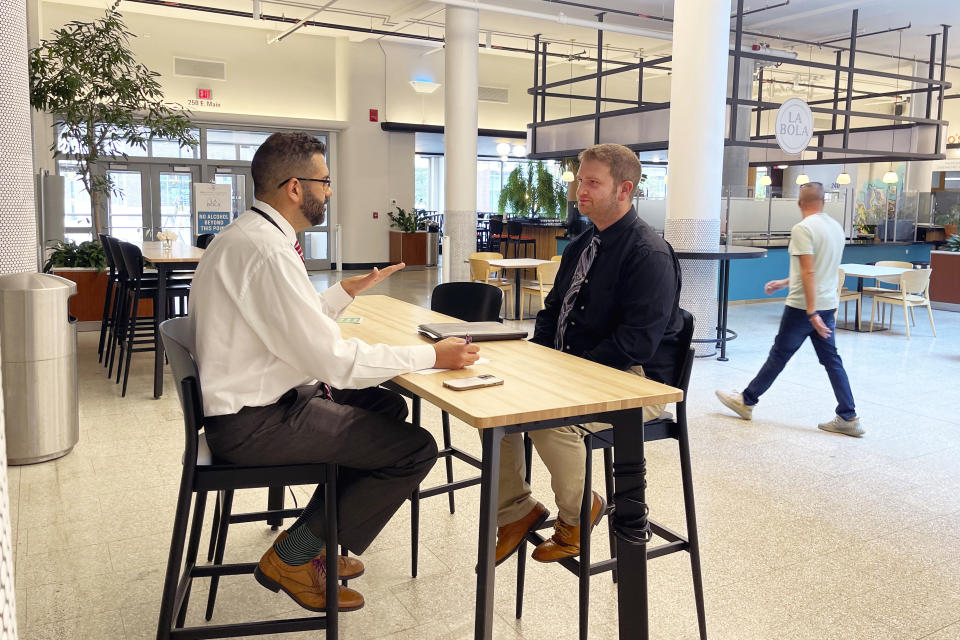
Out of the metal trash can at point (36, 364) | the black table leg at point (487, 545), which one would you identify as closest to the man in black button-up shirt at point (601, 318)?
the black table leg at point (487, 545)

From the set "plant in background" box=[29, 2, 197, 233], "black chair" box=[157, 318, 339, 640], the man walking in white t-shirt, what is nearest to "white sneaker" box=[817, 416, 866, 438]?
the man walking in white t-shirt

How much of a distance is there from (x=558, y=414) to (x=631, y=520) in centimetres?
44

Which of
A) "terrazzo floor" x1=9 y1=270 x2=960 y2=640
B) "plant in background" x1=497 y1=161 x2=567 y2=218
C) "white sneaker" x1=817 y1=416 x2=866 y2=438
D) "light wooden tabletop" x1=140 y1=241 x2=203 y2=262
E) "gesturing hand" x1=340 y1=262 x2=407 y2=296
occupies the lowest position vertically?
"terrazzo floor" x1=9 y1=270 x2=960 y2=640

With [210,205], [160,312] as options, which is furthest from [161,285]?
[210,205]

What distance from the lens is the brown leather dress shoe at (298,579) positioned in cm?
224

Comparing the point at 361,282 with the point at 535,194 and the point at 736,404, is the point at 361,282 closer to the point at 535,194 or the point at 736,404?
the point at 736,404

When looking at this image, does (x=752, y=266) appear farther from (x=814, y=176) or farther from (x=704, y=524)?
(x=814, y=176)

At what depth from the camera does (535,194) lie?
16.4 metres

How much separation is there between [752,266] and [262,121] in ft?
29.9

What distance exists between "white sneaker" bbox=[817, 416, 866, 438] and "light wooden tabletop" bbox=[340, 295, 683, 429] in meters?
2.80

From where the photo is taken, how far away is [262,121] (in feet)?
47.4

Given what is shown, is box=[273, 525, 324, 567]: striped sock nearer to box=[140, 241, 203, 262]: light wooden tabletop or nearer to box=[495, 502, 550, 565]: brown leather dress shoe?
box=[495, 502, 550, 565]: brown leather dress shoe

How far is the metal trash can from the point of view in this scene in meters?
3.78

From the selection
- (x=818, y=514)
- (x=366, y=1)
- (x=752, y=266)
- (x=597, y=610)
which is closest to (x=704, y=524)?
(x=818, y=514)
